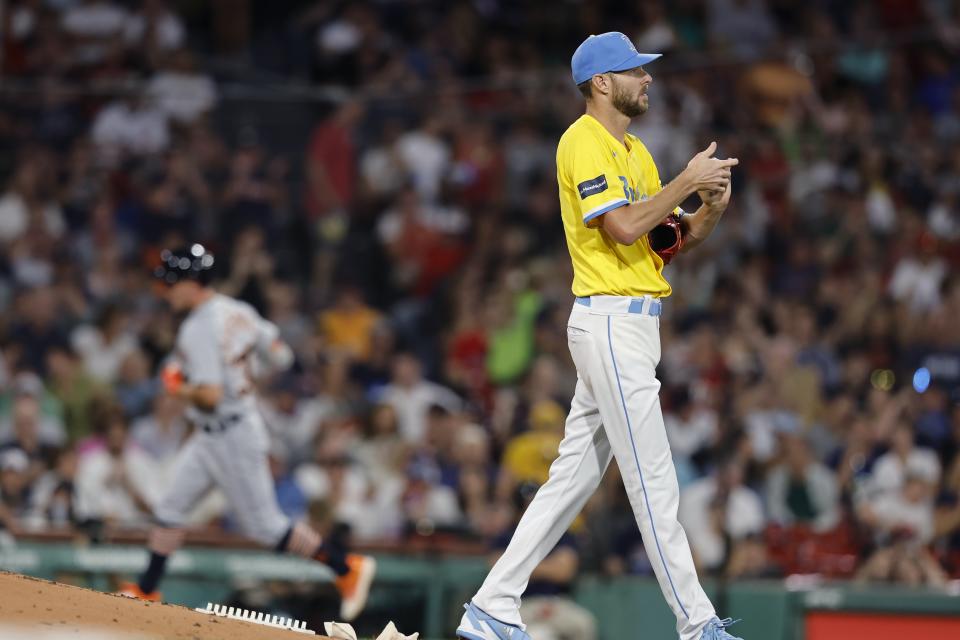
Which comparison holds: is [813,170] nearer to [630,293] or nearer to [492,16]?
[492,16]

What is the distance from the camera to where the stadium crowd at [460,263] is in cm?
1169

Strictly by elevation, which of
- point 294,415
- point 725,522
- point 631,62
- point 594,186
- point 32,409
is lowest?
point 32,409

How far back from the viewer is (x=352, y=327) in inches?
535

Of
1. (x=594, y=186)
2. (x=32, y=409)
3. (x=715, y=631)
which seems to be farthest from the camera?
(x=32, y=409)

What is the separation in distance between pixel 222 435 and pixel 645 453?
10.7ft

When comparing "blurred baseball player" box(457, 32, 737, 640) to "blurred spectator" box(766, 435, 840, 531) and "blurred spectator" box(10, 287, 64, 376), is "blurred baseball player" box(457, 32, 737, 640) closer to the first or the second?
"blurred spectator" box(766, 435, 840, 531)

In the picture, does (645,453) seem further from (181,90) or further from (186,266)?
(181,90)

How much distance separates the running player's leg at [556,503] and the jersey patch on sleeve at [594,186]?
54 centimetres

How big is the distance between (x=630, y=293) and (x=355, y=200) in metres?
8.27

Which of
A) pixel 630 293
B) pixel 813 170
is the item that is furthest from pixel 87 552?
pixel 813 170

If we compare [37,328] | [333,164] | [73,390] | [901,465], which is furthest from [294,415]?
[901,465]

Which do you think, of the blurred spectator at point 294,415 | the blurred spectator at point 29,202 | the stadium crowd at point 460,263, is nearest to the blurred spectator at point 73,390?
the stadium crowd at point 460,263

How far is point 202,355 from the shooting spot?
857 centimetres

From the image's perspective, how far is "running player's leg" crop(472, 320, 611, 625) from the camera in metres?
6.26
